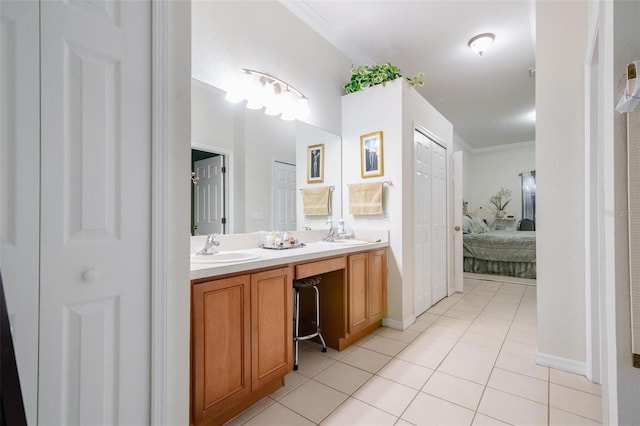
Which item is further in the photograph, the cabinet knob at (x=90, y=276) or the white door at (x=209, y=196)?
the white door at (x=209, y=196)

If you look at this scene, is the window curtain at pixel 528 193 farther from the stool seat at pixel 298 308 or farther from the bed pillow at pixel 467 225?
the stool seat at pixel 298 308

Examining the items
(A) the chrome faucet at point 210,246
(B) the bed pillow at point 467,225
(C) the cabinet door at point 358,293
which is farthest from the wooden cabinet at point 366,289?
(B) the bed pillow at point 467,225

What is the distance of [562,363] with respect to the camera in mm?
2010

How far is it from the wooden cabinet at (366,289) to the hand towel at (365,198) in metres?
0.43

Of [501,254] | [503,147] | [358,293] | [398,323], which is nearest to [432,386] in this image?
[358,293]

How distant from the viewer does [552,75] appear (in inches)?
81.1

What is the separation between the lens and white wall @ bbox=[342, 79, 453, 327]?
2736 mm

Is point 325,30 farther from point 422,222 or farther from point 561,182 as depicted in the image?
point 561,182

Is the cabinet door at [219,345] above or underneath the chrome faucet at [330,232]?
underneath

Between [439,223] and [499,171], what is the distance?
5476 millimetres

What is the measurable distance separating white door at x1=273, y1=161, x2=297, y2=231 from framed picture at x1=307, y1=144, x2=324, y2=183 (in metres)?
0.23

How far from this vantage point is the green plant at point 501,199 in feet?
24.9

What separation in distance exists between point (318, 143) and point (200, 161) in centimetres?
131

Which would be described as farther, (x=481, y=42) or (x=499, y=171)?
(x=499, y=171)
